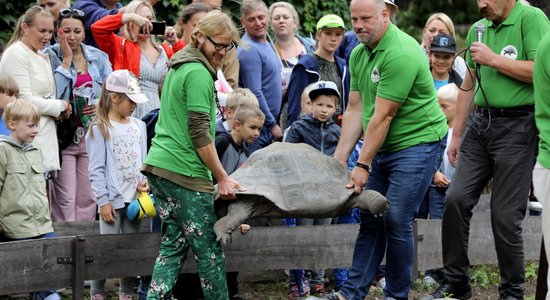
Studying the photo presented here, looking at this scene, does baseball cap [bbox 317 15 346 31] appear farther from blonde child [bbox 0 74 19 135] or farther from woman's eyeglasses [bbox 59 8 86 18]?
blonde child [bbox 0 74 19 135]

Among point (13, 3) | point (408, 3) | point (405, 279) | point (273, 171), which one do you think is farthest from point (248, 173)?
point (408, 3)

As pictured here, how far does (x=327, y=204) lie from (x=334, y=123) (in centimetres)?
188

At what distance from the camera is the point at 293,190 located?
774cm

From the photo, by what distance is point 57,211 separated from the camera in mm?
9648

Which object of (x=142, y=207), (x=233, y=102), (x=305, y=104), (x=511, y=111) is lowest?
(x=142, y=207)

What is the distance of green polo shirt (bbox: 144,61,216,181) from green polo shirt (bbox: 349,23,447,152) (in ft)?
3.79

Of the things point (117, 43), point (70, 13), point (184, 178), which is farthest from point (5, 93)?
point (184, 178)

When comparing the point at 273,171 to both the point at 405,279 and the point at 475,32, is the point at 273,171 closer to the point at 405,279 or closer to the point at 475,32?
the point at 405,279

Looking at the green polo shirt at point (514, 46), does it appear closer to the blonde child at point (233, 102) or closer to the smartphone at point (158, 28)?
the blonde child at point (233, 102)

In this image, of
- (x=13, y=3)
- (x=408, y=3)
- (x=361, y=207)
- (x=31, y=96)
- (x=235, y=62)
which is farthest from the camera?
(x=408, y=3)

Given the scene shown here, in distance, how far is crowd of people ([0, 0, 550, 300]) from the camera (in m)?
7.51

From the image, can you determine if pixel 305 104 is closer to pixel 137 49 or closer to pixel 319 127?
pixel 319 127

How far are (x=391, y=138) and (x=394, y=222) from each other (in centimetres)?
60

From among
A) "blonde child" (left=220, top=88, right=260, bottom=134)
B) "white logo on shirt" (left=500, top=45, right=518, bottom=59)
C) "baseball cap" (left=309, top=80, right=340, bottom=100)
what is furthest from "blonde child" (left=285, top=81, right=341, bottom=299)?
"white logo on shirt" (left=500, top=45, right=518, bottom=59)
